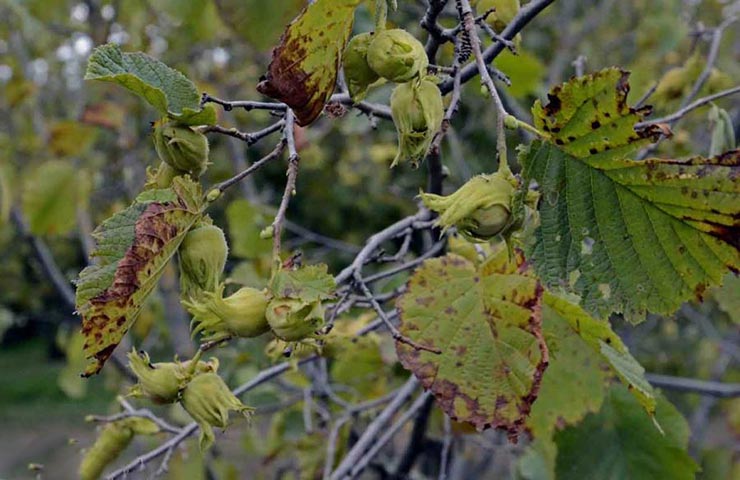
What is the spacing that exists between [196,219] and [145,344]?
1.86m

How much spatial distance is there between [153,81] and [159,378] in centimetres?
26

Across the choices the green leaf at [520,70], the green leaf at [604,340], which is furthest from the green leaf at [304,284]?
the green leaf at [520,70]

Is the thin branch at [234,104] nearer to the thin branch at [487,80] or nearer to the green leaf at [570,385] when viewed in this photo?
the thin branch at [487,80]

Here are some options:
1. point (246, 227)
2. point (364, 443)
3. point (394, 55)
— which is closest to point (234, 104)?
point (394, 55)

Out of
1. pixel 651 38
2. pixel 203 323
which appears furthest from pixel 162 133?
pixel 651 38

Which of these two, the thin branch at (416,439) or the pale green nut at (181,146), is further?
the thin branch at (416,439)

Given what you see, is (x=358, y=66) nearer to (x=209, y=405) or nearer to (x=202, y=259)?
(x=202, y=259)

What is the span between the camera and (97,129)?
2.40 metres

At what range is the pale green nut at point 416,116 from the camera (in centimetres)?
60

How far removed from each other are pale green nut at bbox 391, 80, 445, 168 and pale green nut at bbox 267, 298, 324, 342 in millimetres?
134

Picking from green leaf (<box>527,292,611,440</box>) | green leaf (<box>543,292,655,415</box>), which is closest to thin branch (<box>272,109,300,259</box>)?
green leaf (<box>543,292,655,415</box>)

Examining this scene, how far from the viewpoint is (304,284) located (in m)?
0.58

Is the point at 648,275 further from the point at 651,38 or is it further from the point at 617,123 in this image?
the point at 651,38

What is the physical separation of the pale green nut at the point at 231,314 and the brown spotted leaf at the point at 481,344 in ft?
0.46
